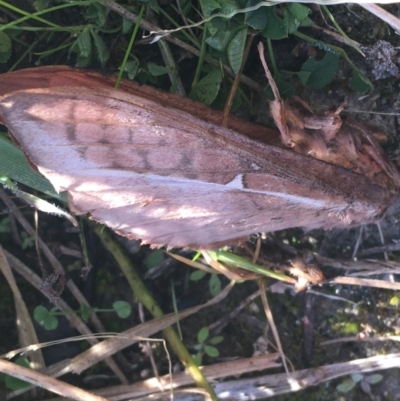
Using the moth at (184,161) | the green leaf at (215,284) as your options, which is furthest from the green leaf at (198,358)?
the moth at (184,161)

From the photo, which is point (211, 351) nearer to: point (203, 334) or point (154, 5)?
point (203, 334)

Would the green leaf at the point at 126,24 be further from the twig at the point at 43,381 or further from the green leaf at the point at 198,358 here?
the green leaf at the point at 198,358

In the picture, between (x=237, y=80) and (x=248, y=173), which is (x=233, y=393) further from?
(x=237, y=80)

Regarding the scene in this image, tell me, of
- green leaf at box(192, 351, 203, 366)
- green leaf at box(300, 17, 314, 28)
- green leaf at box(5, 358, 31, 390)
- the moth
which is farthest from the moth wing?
green leaf at box(5, 358, 31, 390)

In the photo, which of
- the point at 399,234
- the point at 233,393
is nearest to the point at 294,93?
the point at 399,234

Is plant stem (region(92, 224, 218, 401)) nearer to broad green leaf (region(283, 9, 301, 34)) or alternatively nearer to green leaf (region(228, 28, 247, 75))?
green leaf (region(228, 28, 247, 75))

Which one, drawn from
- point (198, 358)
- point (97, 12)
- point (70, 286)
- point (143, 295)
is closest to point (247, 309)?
point (198, 358)
